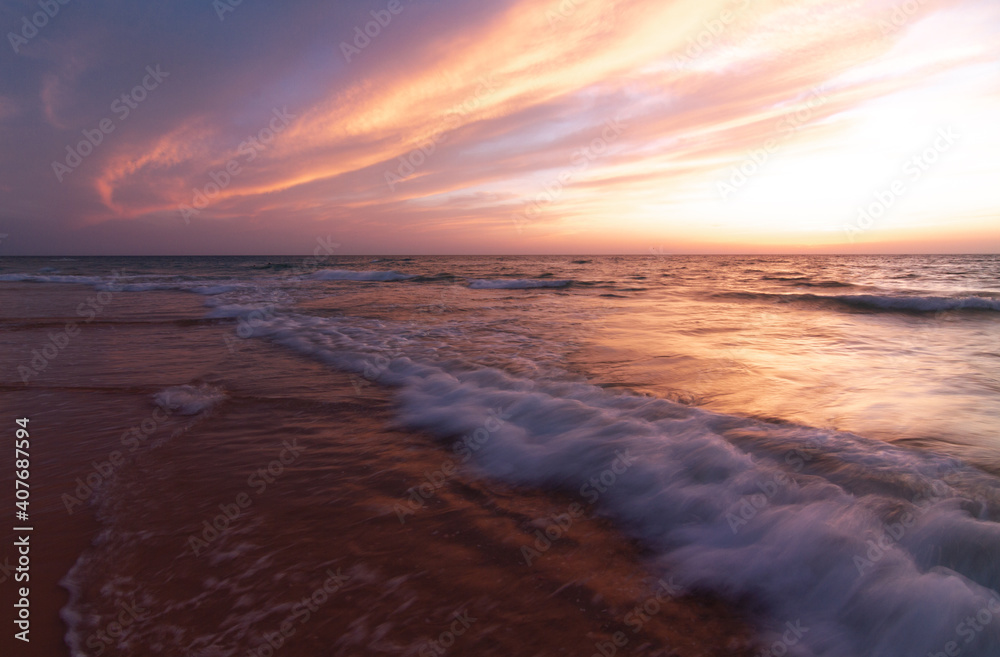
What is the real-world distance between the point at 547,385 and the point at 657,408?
1.34 meters

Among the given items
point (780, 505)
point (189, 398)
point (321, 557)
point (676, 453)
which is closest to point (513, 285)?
point (189, 398)

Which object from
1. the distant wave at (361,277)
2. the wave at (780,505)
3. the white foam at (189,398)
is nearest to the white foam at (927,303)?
the wave at (780,505)

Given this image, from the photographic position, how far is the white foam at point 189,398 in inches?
192

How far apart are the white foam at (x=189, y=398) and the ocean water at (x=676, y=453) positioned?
1.5 inches

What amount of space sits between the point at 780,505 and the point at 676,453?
2.70 ft

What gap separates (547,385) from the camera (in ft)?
17.9

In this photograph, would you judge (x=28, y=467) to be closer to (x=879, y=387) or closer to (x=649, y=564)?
(x=649, y=564)

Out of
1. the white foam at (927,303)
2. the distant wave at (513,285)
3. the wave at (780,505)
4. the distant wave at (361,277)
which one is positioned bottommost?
the wave at (780,505)

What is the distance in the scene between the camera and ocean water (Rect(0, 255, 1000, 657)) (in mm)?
2238

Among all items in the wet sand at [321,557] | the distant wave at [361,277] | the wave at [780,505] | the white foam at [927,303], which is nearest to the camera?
the wet sand at [321,557]

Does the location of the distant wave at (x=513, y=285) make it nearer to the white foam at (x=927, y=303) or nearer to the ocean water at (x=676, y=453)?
the white foam at (x=927, y=303)

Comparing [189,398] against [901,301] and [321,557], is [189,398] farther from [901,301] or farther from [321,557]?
[901,301]

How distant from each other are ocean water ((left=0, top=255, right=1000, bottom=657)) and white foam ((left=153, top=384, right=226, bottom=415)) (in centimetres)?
4

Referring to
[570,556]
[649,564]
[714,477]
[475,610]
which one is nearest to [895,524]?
[714,477]
